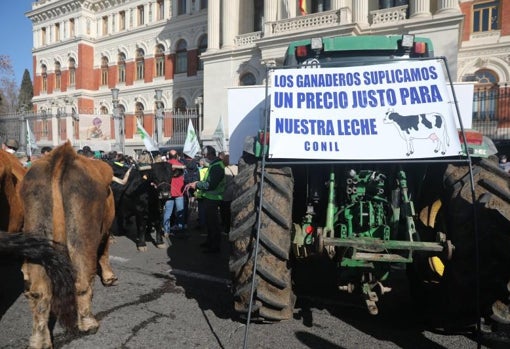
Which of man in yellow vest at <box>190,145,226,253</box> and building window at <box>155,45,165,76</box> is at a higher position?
building window at <box>155,45,165,76</box>

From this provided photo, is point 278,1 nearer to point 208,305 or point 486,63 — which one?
point 486,63

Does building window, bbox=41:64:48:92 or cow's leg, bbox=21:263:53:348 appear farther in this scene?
building window, bbox=41:64:48:92

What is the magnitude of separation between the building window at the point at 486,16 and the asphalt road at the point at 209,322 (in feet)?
72.8

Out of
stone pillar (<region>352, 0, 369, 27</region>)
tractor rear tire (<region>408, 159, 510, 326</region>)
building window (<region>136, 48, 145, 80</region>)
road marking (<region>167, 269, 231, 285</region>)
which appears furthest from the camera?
building window (<region>136, 48, 145, 80</region>)

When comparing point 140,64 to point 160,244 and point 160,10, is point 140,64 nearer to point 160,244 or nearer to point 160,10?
point 160,10

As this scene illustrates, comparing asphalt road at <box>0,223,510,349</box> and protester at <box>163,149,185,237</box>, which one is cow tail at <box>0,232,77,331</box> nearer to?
asphalt road at <box>0,223,510,349</box>

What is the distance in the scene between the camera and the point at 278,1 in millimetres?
23859

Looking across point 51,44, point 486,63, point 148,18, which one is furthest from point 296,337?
point 51,44

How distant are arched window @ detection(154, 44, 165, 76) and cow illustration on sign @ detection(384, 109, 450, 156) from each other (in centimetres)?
3306

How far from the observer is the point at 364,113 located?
11.3ft

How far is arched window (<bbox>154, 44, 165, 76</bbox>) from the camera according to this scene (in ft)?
110

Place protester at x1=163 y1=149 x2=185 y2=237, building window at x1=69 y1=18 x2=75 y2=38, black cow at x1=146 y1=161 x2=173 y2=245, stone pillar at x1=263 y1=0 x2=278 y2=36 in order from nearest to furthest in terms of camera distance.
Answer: black cow at x1=146 y1=161 x2=173 y2=245 < protester at x1=163 y1=149 x2=185 y2=237 < stone pillar at x1=263 y1=0 x2=278 y2=36 < building window at x1=69 y1=18 x2=75 y2=38

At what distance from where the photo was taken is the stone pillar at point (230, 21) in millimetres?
25533

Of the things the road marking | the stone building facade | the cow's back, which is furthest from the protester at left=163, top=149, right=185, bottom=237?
the stone building facade
